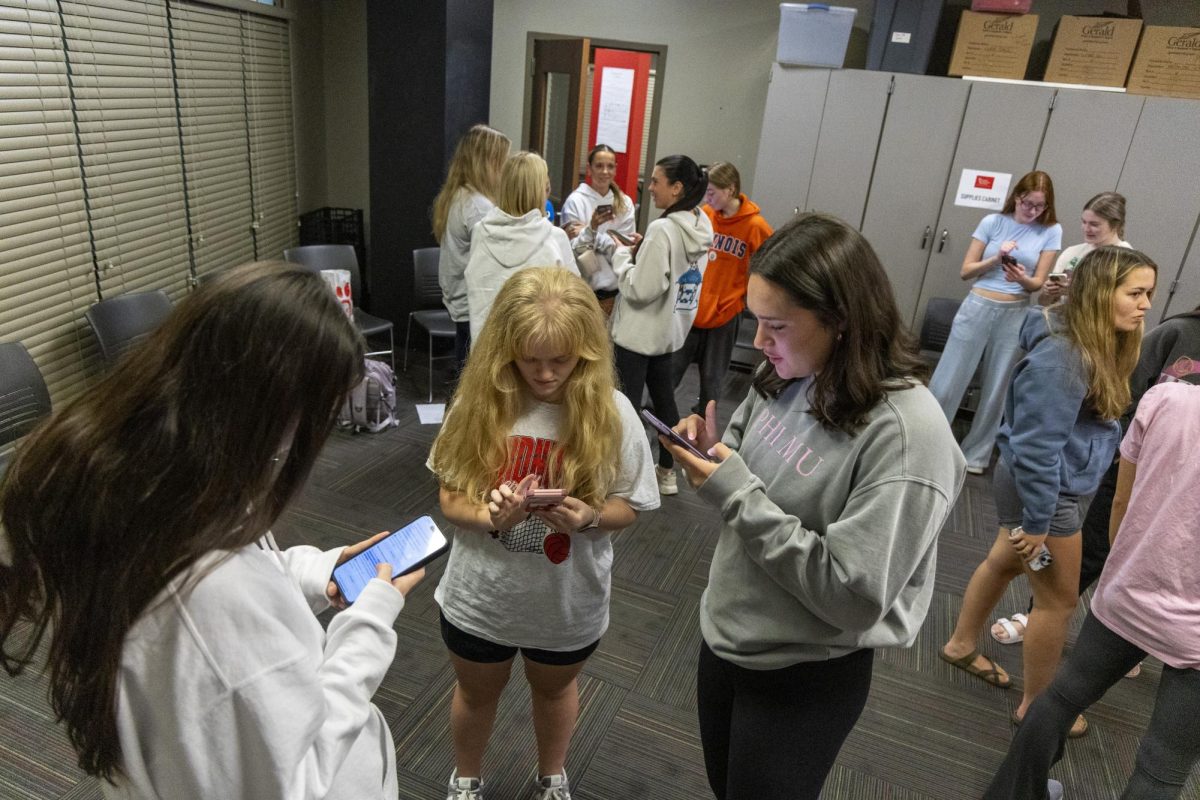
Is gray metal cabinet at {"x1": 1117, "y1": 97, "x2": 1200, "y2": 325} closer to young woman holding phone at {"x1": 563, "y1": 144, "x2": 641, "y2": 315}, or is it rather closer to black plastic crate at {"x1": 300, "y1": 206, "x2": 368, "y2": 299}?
young woman holding phone at {"x1": 563, "y1": 144, "x2": 641, "y2": 315}

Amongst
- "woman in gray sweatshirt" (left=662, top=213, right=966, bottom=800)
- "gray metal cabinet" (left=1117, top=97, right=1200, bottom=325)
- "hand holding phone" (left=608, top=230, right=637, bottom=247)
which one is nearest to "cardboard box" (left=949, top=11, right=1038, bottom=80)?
"gray metal cabinet" (left=1117, top=97, right=1200, bottom=325)

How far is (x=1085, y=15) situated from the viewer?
434 cm

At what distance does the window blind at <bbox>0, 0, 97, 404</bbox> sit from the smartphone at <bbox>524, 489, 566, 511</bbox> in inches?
110

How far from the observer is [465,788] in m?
1.82

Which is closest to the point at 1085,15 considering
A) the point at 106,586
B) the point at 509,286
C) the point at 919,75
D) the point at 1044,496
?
the point at 919,75

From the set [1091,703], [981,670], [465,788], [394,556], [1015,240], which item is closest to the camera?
[394,556]

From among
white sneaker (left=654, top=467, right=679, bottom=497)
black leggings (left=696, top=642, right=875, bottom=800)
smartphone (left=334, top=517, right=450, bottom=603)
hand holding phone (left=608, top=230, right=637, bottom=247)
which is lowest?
white sneaker (left=654, top=467, right=679, bottom=497)

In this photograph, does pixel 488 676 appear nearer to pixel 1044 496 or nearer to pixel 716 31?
pixel 1044 496

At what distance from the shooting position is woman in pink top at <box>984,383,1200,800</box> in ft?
4.89

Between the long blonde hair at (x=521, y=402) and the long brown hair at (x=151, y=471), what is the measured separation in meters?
0.65

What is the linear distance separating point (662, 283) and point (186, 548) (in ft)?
8.21

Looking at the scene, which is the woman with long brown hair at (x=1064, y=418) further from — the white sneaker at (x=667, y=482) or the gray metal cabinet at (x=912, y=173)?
the gray metal cabinet at (x=912, y=173)

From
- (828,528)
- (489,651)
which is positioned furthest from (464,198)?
(828,528)

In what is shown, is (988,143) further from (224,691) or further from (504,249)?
(224,691)
